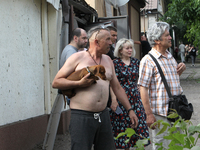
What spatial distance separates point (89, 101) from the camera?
3180 millimetres

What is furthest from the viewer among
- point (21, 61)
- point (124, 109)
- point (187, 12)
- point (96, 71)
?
point (187, 12)

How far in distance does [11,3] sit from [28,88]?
55.6 inches

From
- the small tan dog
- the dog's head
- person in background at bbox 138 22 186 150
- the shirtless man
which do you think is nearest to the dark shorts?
the shirtless man

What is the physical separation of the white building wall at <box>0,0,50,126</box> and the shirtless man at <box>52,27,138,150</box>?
6.09 ft

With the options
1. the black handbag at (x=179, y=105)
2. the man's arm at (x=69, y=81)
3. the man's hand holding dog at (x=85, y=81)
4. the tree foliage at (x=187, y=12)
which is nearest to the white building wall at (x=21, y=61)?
the man's arm at (x=69, y=81)

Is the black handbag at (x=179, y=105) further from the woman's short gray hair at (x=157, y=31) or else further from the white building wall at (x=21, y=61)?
the white building wall at (x=21, y=61)

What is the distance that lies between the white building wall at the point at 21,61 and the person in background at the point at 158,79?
7.09ft

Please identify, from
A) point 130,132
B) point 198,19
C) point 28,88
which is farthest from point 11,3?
point 198,19

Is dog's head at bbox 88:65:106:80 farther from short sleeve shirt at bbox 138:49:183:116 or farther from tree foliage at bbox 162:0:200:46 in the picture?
tree foliage at bbox 162:0:200:46

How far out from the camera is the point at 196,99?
1079 cm

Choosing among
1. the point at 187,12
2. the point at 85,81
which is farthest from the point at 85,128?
the point at 187,12

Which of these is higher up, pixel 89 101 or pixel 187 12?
pixel 187 12

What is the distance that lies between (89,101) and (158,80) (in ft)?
3.08

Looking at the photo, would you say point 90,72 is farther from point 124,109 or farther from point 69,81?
point 124,109
